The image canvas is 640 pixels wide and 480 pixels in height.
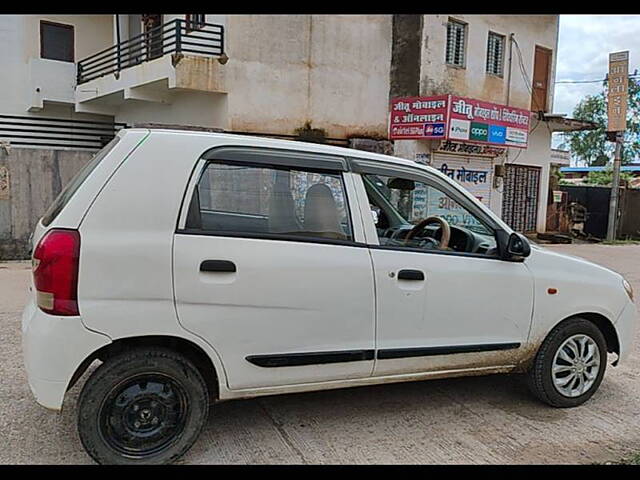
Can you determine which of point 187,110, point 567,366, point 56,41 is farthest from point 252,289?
point 56,41

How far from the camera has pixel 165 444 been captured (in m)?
3.09

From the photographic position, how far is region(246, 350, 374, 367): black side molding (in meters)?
3.21

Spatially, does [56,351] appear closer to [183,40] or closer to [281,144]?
[281,144]

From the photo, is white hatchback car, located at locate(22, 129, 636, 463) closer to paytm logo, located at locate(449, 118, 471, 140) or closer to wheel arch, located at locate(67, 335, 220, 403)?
wheel arch, located at locate(67, 335, 220, 403)

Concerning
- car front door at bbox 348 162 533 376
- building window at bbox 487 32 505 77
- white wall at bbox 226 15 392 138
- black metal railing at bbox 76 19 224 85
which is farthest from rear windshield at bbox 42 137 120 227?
building window at bbox 487 32 505 77

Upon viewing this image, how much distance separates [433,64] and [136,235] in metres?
12.2

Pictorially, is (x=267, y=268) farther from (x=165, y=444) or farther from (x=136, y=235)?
(x=165, y=444)

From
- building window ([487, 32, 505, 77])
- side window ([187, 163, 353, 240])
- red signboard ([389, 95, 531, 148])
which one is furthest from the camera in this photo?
building window ([487, 32, 505, 77])

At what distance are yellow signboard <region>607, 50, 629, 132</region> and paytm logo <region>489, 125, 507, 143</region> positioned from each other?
4.76 meters

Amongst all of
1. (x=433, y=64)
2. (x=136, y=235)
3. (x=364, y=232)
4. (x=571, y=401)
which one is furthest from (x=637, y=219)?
(x=136, y=235)

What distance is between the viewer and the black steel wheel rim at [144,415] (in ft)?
9.75

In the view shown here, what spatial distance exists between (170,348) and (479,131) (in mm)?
11945

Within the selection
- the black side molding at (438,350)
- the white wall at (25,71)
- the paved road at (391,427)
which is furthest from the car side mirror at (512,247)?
the white wall at (25,71)

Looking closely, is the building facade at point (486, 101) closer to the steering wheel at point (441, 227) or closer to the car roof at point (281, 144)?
the steering wheel at point (441, 227)
